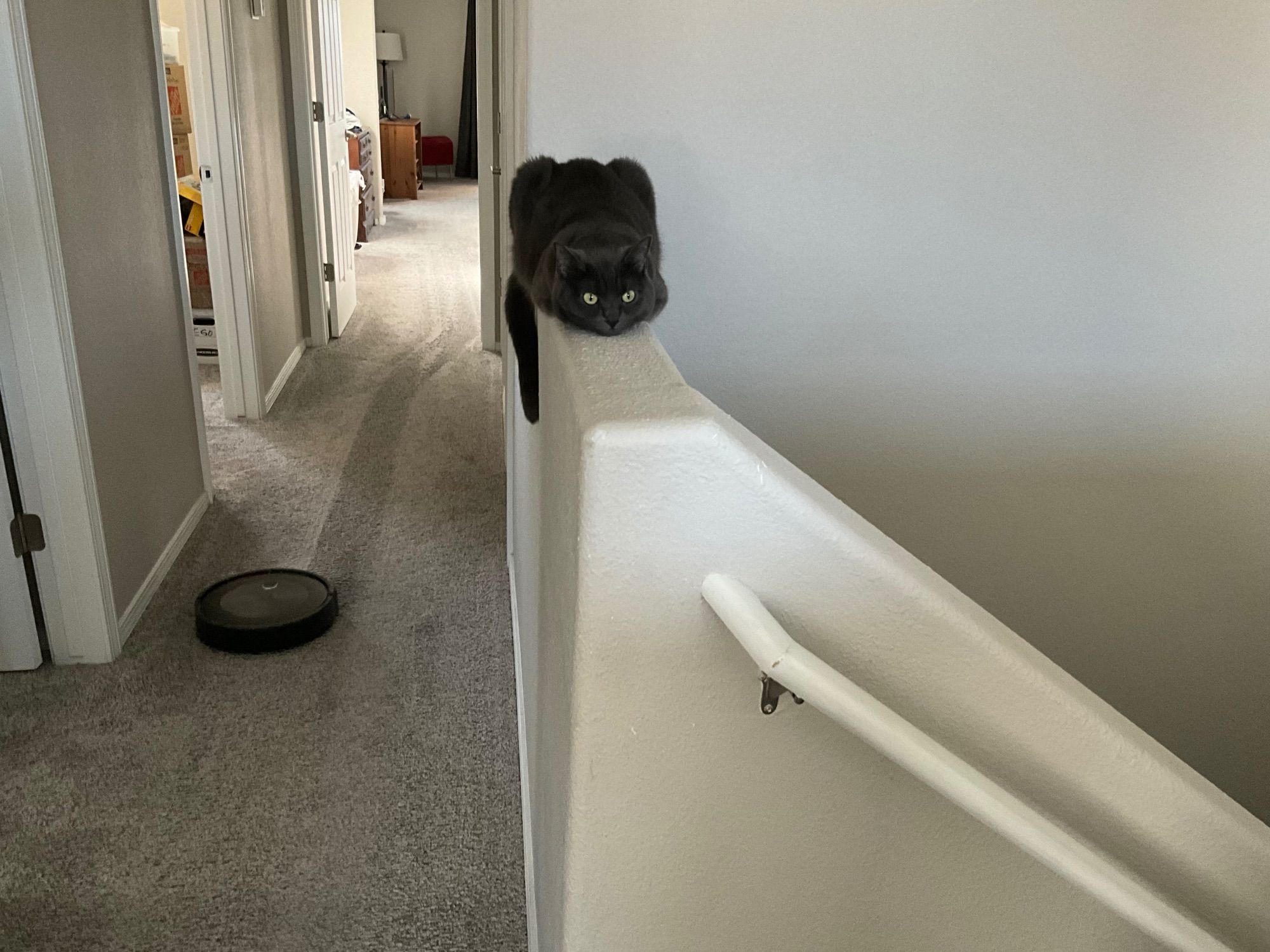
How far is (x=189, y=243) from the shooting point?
388 centimetres

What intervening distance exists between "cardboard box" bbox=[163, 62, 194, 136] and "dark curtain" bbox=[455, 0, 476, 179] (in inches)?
180

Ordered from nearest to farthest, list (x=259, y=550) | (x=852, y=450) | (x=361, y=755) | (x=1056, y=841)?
1. (x=1056, y=841)
2. (x=361, y=755)
3. (x=852, y=450)
4. (x=259, y=550)

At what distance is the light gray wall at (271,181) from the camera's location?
3.20 metres

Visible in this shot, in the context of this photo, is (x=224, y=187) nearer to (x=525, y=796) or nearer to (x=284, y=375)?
(x=284, y=375)

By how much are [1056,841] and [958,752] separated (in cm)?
12

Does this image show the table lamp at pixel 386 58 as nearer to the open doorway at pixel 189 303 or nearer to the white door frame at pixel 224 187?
the open doorway at pixel 189 303

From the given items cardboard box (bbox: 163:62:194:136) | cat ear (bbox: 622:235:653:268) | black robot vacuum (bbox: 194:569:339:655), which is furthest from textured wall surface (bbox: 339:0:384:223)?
cat ear (bbox: 622:235:653:268)

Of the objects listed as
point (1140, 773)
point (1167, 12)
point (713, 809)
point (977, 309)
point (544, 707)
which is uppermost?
point (1167, 12)

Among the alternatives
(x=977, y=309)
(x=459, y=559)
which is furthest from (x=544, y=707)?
(x=459, y=559)

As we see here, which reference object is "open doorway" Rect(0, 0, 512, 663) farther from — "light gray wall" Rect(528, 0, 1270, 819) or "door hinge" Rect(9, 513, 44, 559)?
"light gray wall" Rect(528, 0, 1270, 819)

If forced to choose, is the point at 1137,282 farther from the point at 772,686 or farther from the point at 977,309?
the point at 772,686

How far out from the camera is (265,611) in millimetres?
2227

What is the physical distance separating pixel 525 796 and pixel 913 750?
1180 millimetres

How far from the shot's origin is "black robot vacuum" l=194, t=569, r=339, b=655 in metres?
2.16
